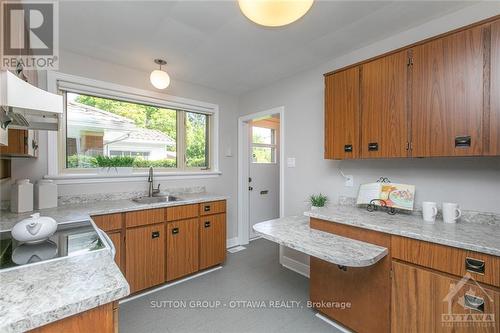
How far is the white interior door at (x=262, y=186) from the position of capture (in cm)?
399

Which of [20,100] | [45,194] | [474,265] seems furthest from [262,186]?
[20,100]

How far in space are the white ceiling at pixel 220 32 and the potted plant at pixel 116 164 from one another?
1.10m

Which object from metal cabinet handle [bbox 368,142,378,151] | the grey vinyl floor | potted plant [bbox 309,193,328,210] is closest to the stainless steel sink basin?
the grey vinyl floor

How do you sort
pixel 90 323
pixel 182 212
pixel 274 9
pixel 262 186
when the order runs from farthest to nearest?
pixel 262 186, pixel 182 212, pixel 274 9, pixel 90 323

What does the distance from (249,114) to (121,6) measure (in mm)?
2142

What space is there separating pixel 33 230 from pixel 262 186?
330cm

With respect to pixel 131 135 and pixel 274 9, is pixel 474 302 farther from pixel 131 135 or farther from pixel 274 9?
pixel 131 135

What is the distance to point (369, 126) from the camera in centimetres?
191

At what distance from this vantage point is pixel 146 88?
283cm

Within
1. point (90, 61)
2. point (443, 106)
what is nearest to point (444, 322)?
point (443, 106)

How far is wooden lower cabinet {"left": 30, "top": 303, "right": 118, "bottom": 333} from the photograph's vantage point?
69 centimetres

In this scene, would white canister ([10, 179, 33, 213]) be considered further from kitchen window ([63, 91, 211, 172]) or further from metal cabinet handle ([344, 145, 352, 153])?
metal cabinet handle ([344, 145, 352, 153])

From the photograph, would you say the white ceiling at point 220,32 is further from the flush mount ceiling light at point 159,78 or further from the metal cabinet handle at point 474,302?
the metal cabinet handle at point 474,302

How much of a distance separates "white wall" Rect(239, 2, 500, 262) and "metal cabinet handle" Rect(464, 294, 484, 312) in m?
0.73
